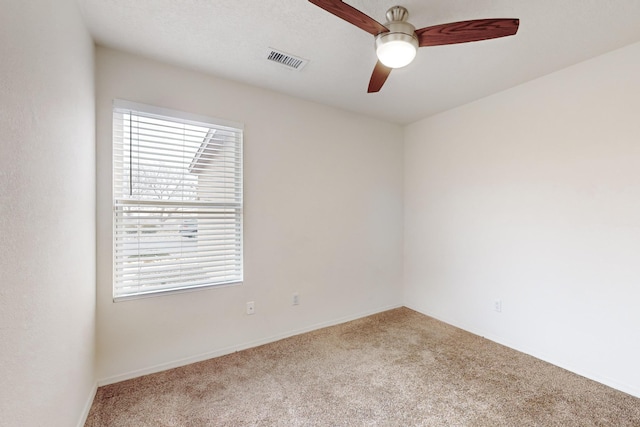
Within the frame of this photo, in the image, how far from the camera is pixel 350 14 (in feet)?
4.69

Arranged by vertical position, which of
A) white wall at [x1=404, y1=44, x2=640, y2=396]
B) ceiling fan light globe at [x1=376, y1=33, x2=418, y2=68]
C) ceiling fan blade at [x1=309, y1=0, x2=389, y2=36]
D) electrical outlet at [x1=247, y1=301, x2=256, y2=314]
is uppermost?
ceiling fan blade at [x1=309, y1=0, x2=389, y2=36]

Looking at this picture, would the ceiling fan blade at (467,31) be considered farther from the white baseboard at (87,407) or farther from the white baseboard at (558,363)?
the white baseboard at (87,407)

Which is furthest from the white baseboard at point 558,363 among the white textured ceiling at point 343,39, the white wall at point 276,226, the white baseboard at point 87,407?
the white baseboard at point 87,407

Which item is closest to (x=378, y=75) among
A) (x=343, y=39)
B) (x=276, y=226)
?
(x=343, y=39)

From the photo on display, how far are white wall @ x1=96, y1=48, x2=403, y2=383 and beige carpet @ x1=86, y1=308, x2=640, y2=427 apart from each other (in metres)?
0.26

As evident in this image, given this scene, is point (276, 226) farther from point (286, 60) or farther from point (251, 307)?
point (286, 60)

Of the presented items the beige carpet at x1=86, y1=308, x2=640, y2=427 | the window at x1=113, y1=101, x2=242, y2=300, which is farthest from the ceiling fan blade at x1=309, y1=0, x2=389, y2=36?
the beige carpet at x1=86, y1=308, x2=640, y2=427

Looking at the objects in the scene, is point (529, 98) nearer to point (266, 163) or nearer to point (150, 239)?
point (266, 163)

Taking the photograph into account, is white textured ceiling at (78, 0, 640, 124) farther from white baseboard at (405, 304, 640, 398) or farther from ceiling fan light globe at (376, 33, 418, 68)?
white baseboard at (405, 304, 640, 398)

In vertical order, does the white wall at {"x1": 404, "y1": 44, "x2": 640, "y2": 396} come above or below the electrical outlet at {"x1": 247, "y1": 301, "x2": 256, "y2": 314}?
above

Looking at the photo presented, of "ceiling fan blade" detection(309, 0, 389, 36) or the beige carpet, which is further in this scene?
the beige carpet

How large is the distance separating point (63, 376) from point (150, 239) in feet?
3.43

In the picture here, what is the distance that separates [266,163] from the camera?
281 centimetres

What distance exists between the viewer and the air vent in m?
2.20
